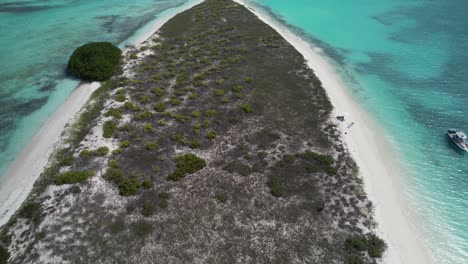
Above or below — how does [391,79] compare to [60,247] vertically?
above

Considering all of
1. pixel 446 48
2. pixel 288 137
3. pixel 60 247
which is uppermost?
pixel 446 48

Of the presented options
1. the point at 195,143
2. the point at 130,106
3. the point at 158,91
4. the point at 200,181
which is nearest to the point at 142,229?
the point at 200,181

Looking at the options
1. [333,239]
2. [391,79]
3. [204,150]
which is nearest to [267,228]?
[333,239]

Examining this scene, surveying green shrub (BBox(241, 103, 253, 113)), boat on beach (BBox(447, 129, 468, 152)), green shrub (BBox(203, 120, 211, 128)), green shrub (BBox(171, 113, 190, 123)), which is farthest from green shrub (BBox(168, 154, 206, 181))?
boat on beach (BBox(447, 129, 468, 152))

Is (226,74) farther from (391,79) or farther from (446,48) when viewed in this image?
(446,48)

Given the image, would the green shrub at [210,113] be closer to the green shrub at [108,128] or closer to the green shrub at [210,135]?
the green shrub at [210,135]
